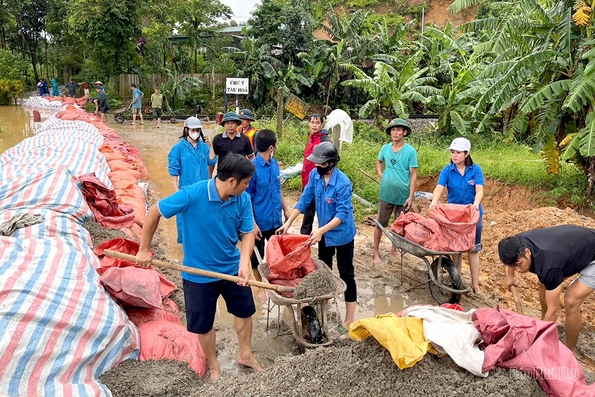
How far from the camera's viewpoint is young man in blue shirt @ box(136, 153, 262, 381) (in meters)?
2.74

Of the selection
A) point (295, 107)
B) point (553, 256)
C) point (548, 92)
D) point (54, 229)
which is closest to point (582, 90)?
point (548, 92)

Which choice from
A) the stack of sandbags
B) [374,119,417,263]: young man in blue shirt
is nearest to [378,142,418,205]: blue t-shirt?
[374,119,417,263]: young man in blue shirt

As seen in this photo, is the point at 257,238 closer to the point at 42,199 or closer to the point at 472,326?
the point at 42,199

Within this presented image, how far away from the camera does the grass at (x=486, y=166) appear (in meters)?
7.37

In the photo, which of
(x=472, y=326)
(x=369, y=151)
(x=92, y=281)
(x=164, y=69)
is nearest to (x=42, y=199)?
(x=92, y=281)

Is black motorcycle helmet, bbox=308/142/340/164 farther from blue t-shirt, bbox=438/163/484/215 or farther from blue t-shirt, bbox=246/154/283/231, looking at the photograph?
blue t-shirt, bbox=438/163/484/215

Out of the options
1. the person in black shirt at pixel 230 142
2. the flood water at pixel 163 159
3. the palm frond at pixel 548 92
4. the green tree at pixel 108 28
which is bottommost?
the flood water at pixel 163 159

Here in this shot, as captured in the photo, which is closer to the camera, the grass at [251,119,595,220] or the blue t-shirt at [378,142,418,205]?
the blue t-shirt at [378,142,418,205]

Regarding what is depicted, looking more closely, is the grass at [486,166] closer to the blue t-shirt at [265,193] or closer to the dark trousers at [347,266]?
the blue t-shirt at [265,193]

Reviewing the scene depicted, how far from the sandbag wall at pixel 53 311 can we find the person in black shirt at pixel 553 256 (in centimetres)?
255

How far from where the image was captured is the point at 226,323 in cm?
402

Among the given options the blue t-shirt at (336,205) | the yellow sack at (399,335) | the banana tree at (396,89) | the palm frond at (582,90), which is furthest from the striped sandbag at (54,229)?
the banana tree at (396,89)

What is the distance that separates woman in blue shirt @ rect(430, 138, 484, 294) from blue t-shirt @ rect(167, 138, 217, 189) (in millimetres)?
2402

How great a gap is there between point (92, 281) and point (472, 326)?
7.96 ft
